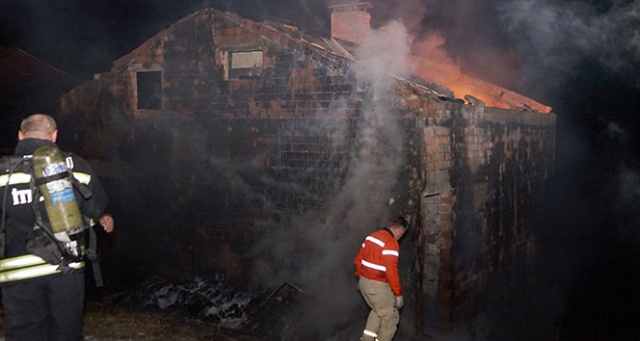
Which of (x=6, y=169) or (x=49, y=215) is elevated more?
(x=6, y=169)

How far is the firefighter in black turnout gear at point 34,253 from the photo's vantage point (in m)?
3.54

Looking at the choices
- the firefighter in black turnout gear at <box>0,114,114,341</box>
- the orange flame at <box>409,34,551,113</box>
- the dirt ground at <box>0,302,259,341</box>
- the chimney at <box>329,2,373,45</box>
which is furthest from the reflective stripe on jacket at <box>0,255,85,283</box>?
the orange flame at <box>409,34,551,113</box>

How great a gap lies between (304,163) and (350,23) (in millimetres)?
3887

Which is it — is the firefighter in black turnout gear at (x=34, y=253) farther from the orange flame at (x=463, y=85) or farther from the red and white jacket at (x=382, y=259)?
the orange flame at (x=463, y=85)

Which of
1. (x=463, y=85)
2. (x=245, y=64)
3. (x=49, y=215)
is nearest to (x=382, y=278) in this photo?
(x=49, y=215)

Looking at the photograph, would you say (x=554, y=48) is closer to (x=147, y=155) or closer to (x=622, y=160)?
(x=622, y=160)

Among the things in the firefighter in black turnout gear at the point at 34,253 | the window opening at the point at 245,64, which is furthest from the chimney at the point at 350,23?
the firefighter in black turnout gear at the point at 34,253

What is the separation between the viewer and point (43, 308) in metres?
3.62

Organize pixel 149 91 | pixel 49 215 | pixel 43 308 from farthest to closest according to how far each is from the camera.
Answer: pixel 149 91, pixel 43 308, pixel 49 215

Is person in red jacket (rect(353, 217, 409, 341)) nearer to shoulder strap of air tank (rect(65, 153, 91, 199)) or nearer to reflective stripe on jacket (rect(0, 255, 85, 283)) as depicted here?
shoulder strap of air tank (rect(65, 153, 91, 199))

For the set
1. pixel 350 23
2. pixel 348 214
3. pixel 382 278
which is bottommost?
pixel 382 278

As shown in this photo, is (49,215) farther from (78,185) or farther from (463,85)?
(463,85)

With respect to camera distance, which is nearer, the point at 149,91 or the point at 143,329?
the point at 143,329

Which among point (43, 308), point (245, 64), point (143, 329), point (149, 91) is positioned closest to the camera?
point (43, 308)
